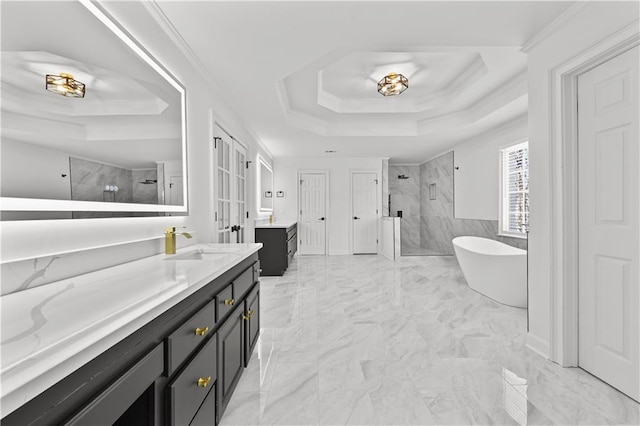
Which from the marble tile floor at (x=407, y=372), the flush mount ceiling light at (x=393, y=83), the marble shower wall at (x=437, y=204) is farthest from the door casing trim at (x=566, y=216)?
the marble shower wall at (x=437, y=204)

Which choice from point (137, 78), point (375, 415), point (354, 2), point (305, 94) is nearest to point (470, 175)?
point (305, 94)

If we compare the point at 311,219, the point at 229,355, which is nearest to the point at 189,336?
the point at 229,355

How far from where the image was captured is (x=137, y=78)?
1.77 meters

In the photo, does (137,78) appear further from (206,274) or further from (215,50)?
(206,274)

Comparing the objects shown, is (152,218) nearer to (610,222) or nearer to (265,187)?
(610,222)

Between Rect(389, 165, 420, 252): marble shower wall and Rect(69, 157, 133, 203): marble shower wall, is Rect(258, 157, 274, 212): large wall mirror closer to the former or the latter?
Rect(389, 165, 420, 252): marble shower wall

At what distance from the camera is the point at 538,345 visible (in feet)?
7.75

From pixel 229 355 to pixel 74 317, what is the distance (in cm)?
102

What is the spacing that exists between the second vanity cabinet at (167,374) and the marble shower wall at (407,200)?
7685 mm

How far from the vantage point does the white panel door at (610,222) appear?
1810mm

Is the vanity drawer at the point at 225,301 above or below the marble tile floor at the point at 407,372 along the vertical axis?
above

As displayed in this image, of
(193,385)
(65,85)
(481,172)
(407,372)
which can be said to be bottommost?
(407,372)

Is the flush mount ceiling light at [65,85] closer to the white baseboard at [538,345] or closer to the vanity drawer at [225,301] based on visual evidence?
the vanity drawer at [225,301]

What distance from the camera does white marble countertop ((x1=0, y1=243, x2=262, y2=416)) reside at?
53 centimetres
